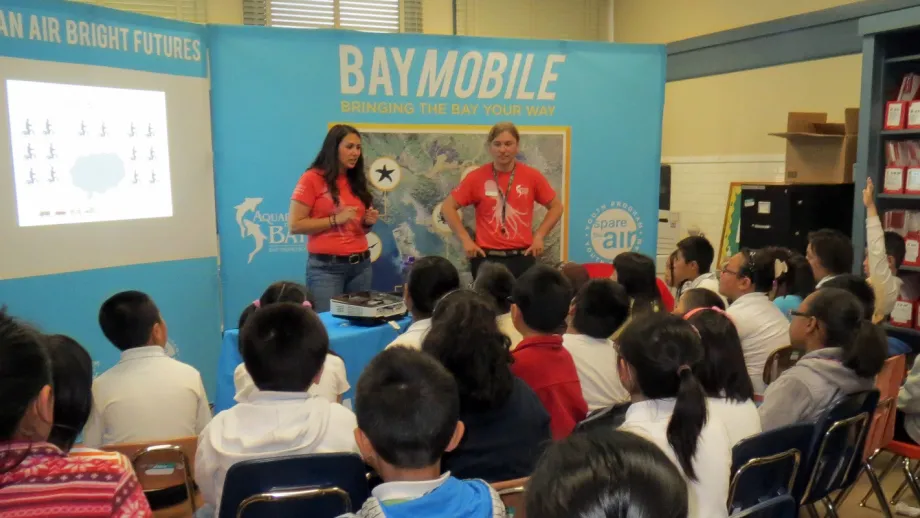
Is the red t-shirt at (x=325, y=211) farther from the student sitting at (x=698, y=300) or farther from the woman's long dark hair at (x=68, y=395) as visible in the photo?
the woman's long dark hair at (x=68, y=395)

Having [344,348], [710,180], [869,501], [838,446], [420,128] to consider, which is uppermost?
[420,128]

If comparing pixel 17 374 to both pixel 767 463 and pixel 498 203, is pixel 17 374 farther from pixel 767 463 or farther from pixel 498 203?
pixel 498 203

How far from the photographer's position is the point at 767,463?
1.92 meters

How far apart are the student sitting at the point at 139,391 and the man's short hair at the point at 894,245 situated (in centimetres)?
362

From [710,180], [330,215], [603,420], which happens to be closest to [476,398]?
[603,420]

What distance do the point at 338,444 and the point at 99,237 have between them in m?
2.50

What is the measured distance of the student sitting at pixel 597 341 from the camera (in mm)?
2363

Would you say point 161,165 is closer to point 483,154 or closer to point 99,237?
point 99,237

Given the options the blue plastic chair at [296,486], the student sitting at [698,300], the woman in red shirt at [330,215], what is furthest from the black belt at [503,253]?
the blue plastic chair at [296,486]

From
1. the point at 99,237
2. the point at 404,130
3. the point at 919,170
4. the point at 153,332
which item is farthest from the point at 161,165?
the point at 919,170

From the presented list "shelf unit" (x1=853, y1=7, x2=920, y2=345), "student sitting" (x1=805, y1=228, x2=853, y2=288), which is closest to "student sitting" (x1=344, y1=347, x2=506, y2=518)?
"student sitting" (x1=805, y1=228, x2=853, y2=288)

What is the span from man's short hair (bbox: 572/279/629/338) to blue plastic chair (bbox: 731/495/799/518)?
3.51 ft

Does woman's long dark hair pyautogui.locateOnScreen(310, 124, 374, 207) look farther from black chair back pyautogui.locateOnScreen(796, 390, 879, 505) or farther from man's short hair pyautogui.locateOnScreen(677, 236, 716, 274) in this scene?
black chair back pyautogui.locateOnScreen(796, 390, 879, 505)

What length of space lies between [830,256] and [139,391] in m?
3.03
